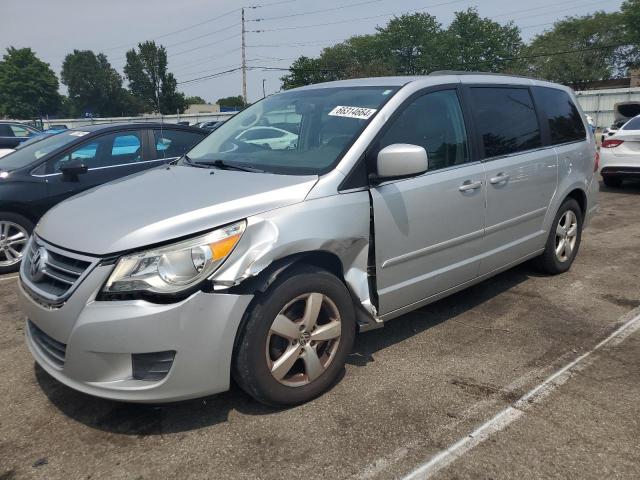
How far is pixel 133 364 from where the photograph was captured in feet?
7.90

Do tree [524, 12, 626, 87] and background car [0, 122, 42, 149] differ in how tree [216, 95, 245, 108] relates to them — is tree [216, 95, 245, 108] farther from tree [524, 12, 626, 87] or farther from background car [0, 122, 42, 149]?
background car [0, 122, 42, 149]

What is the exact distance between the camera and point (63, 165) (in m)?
5.59

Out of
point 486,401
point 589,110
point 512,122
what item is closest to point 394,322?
point 486,401

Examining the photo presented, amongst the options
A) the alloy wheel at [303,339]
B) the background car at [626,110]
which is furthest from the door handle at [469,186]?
the background car at [626,110]

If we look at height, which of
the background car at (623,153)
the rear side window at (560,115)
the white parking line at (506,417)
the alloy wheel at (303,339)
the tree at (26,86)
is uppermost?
the tree at (26,86)

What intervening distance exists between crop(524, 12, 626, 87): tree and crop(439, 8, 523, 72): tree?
999 cm

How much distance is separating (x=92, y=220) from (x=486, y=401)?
228 cm

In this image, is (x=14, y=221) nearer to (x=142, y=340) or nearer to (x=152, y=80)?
(x=142, y=340)

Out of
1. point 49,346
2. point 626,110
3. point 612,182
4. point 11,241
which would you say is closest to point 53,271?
point 49,346

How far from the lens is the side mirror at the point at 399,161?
Answer: 2.92 m

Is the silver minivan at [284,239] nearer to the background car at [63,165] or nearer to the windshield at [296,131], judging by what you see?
the windshield at [296,131]

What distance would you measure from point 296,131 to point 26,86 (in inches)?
3886

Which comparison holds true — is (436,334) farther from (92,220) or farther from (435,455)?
(92,220)

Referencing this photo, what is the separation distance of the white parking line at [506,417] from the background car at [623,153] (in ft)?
22.9
